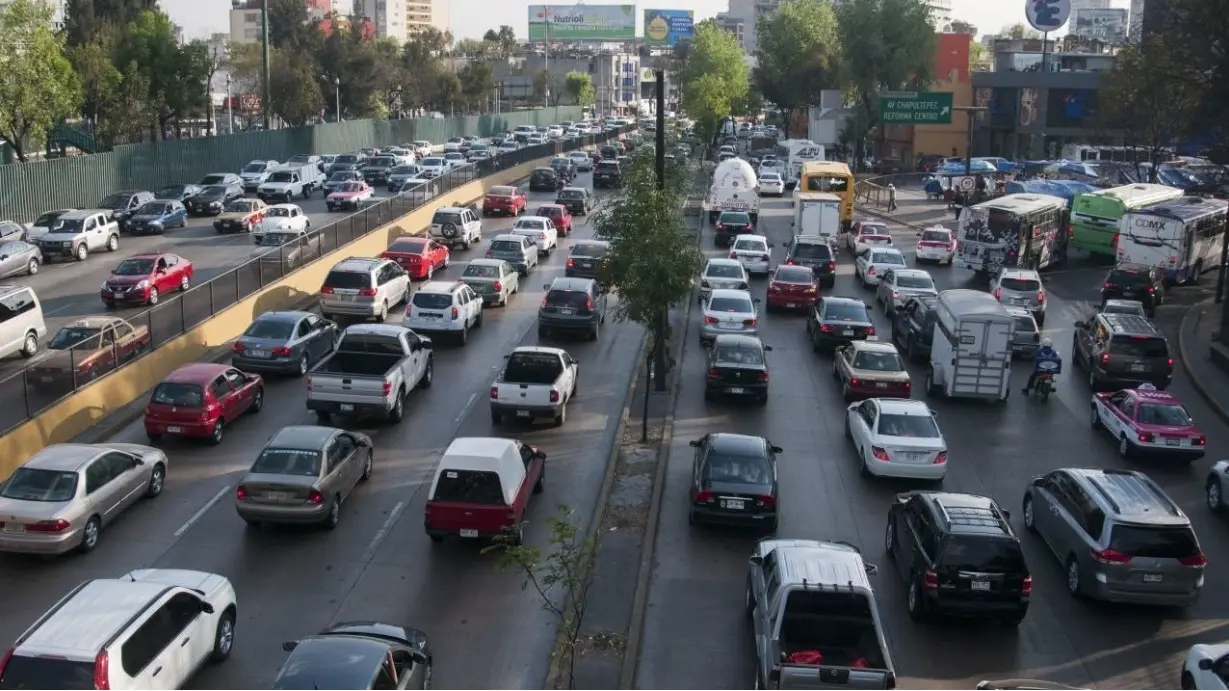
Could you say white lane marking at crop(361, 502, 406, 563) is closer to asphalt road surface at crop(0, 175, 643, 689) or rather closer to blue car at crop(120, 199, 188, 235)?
asphalt road surface at crop(0, 175, 643, 689)

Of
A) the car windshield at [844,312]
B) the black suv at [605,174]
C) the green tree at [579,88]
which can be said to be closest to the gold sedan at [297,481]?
the car windshield at [844,312]

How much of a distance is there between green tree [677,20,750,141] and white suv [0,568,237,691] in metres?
83.5

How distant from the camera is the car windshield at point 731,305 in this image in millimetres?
32469

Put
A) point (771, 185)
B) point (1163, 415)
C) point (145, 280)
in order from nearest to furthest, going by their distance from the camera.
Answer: point (1163, 415) → point (145, 280) → point (771, 185)

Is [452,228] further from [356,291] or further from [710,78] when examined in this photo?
[710,78]

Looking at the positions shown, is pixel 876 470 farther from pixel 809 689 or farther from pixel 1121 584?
pixel 809 689

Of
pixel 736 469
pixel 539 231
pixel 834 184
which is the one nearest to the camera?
pixel 736 469

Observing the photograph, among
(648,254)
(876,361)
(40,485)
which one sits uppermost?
(648,254)

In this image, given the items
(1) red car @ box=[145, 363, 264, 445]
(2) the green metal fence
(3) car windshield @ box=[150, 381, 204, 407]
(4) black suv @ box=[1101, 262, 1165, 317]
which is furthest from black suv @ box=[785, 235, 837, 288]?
(2) the green metal fence

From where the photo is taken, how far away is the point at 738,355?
27.4 meters

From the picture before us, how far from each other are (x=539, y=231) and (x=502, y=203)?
37.9ft

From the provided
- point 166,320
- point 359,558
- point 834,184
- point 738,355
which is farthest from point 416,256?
point 834,184

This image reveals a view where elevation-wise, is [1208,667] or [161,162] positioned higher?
[161,162]

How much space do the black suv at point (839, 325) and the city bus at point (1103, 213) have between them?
66.7 feet
